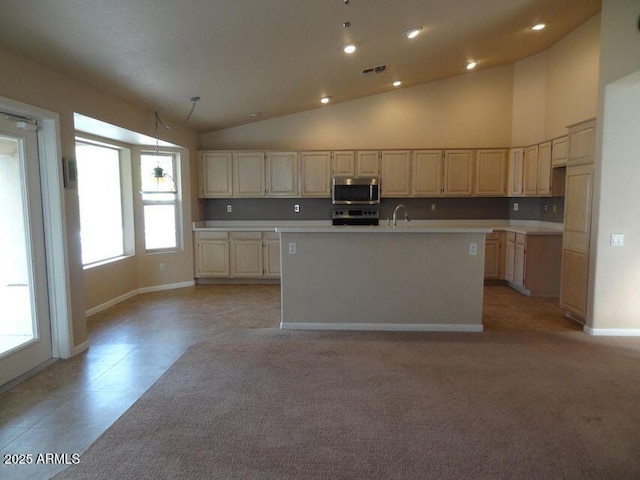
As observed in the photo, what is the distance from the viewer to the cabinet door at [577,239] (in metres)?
3.90

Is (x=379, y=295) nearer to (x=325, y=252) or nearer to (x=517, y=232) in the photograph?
(x=325, y=252)

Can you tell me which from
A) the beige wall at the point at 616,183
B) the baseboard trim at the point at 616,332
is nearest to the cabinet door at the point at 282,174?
the beige wall at the point at 616,183

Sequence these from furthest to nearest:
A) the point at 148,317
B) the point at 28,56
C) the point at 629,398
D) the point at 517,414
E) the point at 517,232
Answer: the point at 517,232
the point at 148,317
the point at 28,56
the point at 629,398
the point at 517,414

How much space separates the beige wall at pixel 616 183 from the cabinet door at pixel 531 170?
1.98 metres

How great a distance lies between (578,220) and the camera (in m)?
4.06

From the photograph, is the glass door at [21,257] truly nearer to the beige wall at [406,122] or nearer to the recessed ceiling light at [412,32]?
the recessed ceiling light at [412,32]

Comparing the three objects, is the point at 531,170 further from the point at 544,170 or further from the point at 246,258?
the point at 246,258

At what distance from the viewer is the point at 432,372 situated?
299 centimetres

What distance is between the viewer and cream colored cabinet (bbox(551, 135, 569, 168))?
494cm

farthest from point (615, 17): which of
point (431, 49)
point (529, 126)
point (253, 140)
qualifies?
point (253, 140)

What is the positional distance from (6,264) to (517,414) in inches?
153

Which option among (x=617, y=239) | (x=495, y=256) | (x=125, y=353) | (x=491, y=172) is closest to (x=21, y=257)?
(x=125, y=353)

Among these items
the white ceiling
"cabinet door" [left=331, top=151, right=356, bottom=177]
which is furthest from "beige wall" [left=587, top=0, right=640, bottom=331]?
"cabinet door" [left=331, top=151, right=356, bottom=177]

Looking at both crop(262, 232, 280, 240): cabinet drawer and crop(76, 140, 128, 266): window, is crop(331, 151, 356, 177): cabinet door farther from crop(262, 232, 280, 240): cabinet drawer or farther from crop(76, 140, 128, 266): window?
crop(76, 140, 128, 266): window
